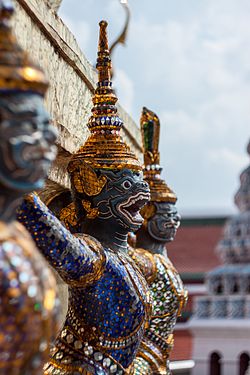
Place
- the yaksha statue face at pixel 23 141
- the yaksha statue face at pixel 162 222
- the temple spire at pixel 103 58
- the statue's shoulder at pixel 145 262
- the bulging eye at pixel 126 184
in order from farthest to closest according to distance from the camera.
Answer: the yaksha statue face at pixel 162 222, the statue's shoulder at pixel 145 262, the temple spire at pixel 103 58, the bulging eye at pixel 126 184, the yaksha statue face at pixel 23 141

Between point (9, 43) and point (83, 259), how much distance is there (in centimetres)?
88

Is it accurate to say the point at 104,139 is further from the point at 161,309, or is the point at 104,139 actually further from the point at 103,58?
the point at 161,309

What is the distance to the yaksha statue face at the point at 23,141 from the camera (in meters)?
1.19

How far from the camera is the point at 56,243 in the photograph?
194 cm

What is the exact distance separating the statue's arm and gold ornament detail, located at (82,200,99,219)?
0.28 meters

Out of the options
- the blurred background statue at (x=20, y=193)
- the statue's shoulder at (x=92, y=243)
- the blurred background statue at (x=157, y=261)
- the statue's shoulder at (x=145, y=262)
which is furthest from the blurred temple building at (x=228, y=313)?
the blurred background statue at (x=20, y=193)

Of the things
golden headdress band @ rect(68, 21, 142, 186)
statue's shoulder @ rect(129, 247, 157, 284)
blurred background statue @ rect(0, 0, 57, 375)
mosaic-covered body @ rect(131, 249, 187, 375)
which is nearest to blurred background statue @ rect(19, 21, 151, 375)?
golden headdress band @ rect(68, 21, 142, 186)

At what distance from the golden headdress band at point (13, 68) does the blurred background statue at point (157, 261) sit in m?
1.64

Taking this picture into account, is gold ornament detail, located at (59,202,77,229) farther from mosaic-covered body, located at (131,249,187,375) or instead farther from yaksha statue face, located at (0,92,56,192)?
yaksha statue face, located at (0,92,56,192)

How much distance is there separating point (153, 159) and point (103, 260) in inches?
46.3

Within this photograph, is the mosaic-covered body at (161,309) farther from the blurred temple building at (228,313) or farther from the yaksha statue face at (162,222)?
the blurred temple building at (228,313)

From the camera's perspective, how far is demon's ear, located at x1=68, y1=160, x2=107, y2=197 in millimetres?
2354

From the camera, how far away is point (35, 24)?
252 centimetres

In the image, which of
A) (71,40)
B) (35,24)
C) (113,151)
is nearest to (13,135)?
(113,151)
